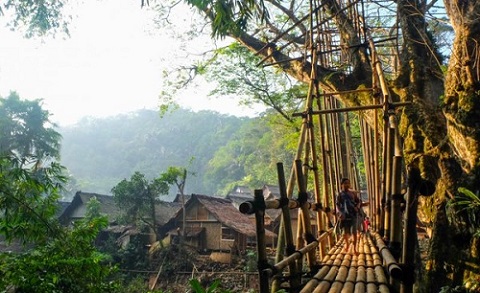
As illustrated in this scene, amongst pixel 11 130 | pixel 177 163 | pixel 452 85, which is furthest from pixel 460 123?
pixel 177 163

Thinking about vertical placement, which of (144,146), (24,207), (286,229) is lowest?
(286,229)

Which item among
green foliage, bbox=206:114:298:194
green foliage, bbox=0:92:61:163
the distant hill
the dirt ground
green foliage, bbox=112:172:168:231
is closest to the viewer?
the dirt ground

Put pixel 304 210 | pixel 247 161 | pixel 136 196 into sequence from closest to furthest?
pixel 304 210, pixel 136 196, pixel 247 161

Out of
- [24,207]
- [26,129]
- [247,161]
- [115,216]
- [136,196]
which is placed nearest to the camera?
[24,207]

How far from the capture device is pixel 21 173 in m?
3.98

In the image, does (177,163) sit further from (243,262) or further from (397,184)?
(397,184)

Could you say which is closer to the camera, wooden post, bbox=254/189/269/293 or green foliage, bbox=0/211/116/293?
wooden post, bbox=254/189/269/293

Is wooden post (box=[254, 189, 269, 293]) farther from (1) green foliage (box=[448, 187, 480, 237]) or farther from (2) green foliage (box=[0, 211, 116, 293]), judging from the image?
(2) green foliage (box=[0, 211, 116, 293])

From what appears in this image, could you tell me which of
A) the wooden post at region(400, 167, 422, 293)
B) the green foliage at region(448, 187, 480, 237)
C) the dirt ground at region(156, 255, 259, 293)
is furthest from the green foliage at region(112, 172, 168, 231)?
the wooden post at region(400, 167, 422, 293)

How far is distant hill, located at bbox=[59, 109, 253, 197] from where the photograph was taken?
54619 millimetres

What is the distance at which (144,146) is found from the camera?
6103 centimetres

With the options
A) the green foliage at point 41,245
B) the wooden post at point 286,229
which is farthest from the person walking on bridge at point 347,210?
the green foliage at point 41,245

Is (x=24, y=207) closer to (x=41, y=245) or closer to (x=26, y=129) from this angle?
(x=41, y=245)

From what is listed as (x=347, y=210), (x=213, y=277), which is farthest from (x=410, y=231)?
(x=213, y=277)
